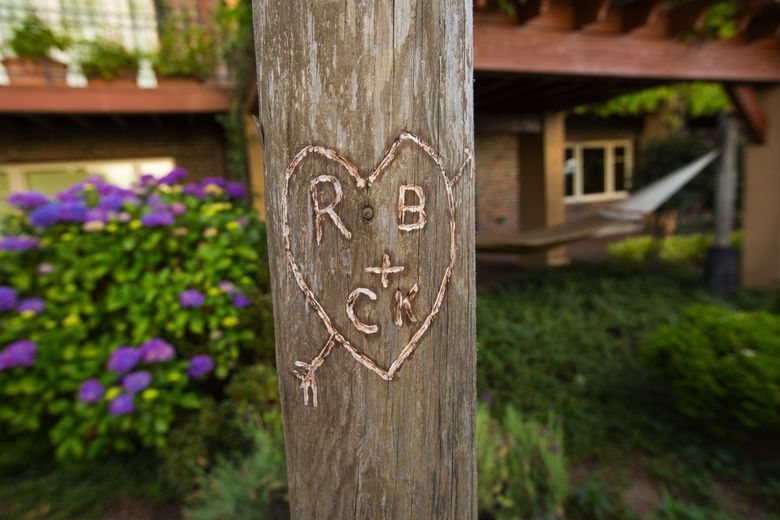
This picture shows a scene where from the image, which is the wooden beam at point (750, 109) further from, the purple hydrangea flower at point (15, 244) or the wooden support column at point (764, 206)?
the purple hydrangea flower at point (15, 244)

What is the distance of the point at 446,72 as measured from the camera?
0.67 m

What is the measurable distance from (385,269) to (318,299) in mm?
108

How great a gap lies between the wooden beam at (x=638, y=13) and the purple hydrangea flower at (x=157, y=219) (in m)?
3.65

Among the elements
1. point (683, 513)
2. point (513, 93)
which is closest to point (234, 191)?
point (683, 513)

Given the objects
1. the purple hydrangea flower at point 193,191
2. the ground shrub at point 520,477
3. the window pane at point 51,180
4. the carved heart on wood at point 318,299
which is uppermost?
the window pane at point 51,180

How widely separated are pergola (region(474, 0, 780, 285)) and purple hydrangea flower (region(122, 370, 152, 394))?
2.84m

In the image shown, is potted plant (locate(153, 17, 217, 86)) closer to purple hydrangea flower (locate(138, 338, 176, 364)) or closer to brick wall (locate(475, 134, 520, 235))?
purple hydrangea flower (locate(138, 338, 176, 364))

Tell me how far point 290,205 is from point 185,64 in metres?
5.12

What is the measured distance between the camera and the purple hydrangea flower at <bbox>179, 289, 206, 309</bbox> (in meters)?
2.40

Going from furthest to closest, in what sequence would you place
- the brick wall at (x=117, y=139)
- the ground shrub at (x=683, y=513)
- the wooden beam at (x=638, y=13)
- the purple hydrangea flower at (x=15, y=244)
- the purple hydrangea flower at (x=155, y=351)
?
the brick wall at (x=117, y=139) → the wooden beam at (x=638, y=13) → the purple hydrangea flower at (x=15, y=244) → the purple hydrangea flower at (x=155, y=351) → the ground shrub at (x=683, y=513)

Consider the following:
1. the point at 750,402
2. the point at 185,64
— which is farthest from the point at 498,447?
the point at 185,64

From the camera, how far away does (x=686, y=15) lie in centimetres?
378

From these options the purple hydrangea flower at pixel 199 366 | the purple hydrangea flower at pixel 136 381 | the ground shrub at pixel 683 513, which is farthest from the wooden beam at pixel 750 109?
the purple hydrangea flower at pixel 136 381

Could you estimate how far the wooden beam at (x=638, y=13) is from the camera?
137 inches
